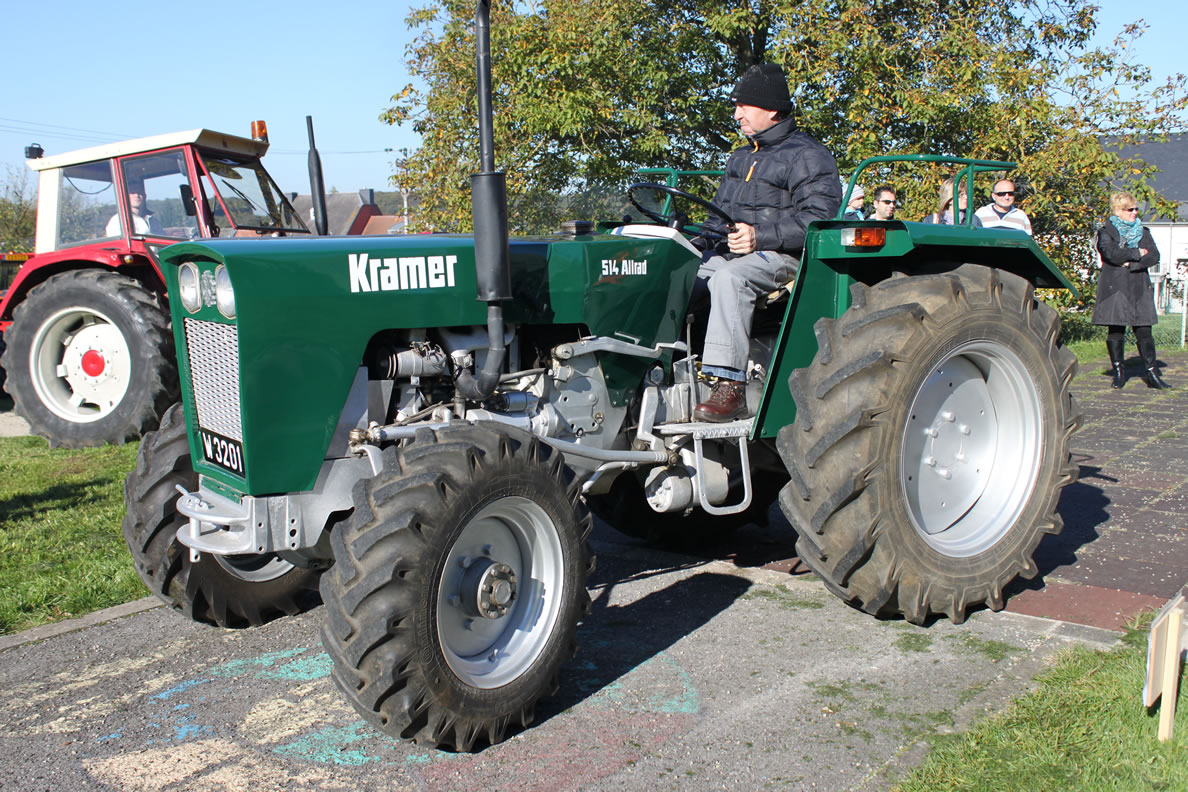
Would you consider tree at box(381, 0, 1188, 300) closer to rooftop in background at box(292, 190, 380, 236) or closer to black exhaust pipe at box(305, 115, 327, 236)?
black exhaust pipe at box(305, 115, 327, 236)

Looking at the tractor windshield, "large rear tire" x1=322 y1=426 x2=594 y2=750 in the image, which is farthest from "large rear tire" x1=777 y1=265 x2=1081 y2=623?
the tractor windshield

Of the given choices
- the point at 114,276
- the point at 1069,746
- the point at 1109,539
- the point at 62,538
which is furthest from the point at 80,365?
the point at 1069,746

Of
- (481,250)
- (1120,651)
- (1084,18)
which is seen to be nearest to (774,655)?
(1120,651)

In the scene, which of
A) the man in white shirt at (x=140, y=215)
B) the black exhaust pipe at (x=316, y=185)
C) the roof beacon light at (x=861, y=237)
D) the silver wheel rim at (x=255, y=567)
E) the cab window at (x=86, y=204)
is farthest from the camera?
the cab window at (x=86, y=204)

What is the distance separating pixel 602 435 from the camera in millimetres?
3850

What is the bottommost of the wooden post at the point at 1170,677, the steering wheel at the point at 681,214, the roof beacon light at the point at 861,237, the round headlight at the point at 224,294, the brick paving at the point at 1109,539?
the brick paving at the point at 1109,539

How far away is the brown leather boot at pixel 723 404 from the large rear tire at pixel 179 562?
5.57ft

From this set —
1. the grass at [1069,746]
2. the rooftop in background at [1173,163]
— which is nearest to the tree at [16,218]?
the grass at [1069,746]

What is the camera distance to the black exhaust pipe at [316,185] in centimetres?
513

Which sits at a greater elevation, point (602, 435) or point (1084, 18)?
point (1084, 18)

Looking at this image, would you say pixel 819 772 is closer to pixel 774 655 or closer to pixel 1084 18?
pixel 774 655

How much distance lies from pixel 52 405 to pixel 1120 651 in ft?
26.2

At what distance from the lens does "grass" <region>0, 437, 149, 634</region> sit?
429cm

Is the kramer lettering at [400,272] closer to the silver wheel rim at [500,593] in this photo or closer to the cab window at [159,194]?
the silver wheel rim at [500,593]
